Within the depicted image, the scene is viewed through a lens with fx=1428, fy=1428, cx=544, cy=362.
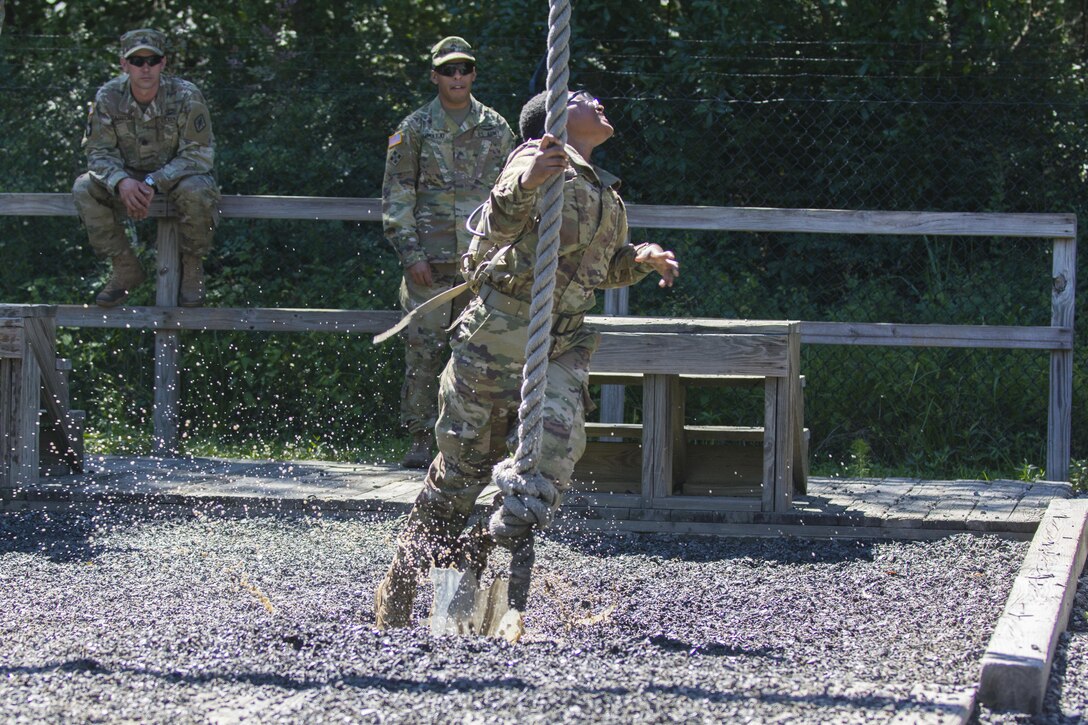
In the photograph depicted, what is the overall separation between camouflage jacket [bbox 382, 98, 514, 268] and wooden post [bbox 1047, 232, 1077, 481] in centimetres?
302

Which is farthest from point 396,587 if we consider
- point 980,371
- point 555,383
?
point 980,371

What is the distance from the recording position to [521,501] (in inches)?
164

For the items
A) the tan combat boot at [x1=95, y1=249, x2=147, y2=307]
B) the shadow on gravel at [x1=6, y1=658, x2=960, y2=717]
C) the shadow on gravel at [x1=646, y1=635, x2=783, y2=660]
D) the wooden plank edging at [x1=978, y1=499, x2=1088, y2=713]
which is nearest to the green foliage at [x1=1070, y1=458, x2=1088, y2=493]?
the wooden plank edging at [x1=978, y1=499, x2=1088, y2=713]

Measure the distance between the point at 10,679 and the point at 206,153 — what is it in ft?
16.4

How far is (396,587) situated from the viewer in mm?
4668

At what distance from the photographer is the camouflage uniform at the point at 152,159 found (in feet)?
26.0

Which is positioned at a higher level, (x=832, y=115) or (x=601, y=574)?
(x=832, y=115)

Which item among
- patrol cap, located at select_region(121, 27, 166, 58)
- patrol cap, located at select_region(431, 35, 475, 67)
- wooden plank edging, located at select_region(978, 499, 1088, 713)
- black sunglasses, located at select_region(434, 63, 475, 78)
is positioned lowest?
wooden plank edging, located at select_region(978, 499, 1088, 713)

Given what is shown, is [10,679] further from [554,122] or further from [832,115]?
[832,115]

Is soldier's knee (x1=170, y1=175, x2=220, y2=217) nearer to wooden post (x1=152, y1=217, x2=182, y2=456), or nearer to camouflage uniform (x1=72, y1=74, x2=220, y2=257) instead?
camouflage uniform (x1=72, y1=74, x2=220, y2=257)

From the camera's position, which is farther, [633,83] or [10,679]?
[633,83]

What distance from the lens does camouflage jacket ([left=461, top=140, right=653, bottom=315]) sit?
4.42 meters

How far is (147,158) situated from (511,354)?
4256mm

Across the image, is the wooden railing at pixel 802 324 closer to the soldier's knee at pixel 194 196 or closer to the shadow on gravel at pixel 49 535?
the soldier's knee at pixel 194 196
